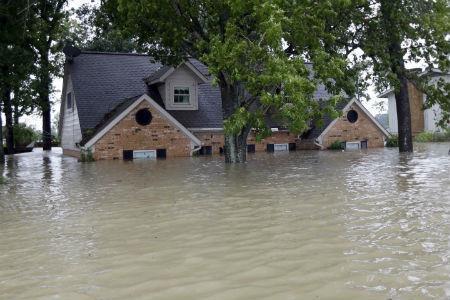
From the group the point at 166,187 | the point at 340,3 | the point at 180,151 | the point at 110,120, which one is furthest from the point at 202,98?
the point at 166,187

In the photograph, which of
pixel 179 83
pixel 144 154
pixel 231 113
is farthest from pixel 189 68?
pixel 231 113

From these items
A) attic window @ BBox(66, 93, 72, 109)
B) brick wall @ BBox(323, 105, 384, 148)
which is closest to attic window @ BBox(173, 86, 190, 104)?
attic window @ BBox(66, 93, 72, 109)

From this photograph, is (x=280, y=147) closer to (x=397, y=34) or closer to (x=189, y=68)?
(x=189, y=68)

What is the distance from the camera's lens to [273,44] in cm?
1376

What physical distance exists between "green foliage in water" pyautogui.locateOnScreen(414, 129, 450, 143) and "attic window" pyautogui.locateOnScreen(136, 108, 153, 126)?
72.3ft

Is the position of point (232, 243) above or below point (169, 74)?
below

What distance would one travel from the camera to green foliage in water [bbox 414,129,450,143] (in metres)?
35.9

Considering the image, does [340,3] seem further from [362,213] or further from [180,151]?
[180,151]

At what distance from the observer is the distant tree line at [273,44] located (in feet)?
46.5

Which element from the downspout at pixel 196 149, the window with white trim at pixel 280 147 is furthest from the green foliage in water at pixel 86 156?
the window with white trim at pixel 280 147

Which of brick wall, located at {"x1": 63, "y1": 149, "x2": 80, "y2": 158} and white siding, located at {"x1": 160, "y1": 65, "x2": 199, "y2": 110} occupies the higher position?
white siding, located at {"x1": 160, "y1": 65, "x2": 199, "y2": 110}

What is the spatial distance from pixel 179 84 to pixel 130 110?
4.52 metres

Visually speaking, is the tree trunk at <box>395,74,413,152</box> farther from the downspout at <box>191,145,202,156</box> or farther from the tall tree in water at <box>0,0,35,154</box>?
the tall tree in water at <box>0,0,35,154</box>

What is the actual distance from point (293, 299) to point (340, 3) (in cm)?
1338
